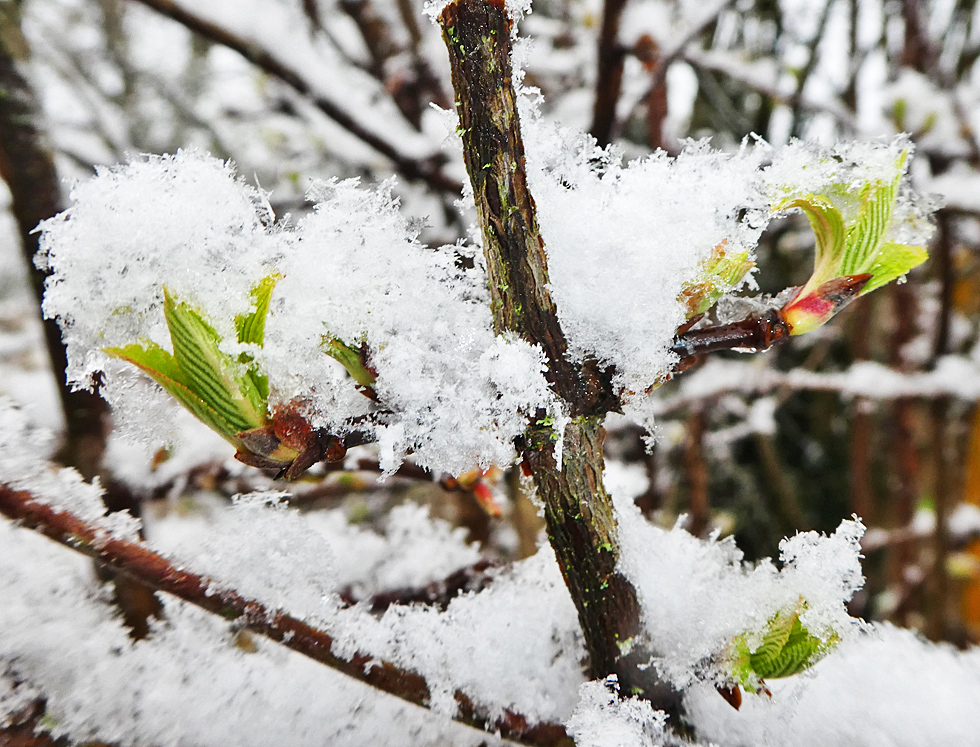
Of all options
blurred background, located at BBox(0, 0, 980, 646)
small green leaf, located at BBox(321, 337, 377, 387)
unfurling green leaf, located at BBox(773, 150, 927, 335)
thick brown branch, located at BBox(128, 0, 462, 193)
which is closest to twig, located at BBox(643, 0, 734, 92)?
blurred background, located at BBox(0, 0, 980, 646)

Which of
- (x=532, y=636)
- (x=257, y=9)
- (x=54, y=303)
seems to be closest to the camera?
(x=54, y=303)

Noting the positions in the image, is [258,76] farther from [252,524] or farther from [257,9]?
[252,524]

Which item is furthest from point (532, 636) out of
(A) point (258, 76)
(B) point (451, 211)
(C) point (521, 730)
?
(A) point (258, 76)

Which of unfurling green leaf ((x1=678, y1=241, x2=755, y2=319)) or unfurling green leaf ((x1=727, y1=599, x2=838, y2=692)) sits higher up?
unfurling green leaf ((x1=678, y1=241, x2=755, y2=319))

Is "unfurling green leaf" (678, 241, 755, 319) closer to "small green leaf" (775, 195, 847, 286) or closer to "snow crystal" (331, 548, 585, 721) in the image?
"small green leaf" (775, 195, 847, 286)

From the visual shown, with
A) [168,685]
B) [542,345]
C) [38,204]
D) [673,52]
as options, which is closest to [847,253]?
[542,345]

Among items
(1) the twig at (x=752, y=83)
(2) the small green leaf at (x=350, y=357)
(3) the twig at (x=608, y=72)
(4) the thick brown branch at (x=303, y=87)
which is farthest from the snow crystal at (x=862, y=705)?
(1) the twig at (x=752, y=83)
